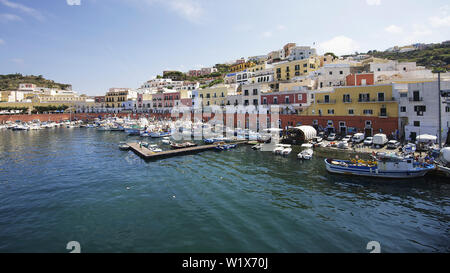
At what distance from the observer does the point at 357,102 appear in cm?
3766

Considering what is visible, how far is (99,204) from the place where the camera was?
17.6 m

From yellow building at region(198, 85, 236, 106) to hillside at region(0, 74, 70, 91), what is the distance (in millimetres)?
147765

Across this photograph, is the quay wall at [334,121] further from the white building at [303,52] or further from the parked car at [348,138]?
the white building at [303,52]

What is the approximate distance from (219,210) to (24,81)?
20826 cm

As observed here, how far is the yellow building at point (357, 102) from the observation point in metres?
34.7

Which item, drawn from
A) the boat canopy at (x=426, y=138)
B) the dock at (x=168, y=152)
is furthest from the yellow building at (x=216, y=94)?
the boat canopy at (x=426, y=138)

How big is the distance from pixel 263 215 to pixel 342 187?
894cm

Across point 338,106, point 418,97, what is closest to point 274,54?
point 338,106

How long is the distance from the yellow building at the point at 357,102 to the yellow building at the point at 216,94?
27365 mm

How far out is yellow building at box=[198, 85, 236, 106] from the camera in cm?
6594

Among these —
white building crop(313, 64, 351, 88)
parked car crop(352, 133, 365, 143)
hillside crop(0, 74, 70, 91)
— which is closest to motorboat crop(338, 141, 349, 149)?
parked car crop(352, 133, 365, 143)

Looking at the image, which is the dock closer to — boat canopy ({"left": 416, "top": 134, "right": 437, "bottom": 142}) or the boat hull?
the boat hull

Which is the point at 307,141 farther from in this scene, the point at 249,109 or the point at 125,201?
the point at 125,201

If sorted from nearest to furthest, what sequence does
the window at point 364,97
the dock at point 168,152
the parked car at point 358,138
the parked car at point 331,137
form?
the dock at point 168,152 < the parked car at point 358,138 < the window at point 364,97 < the parked car at point 331,137
